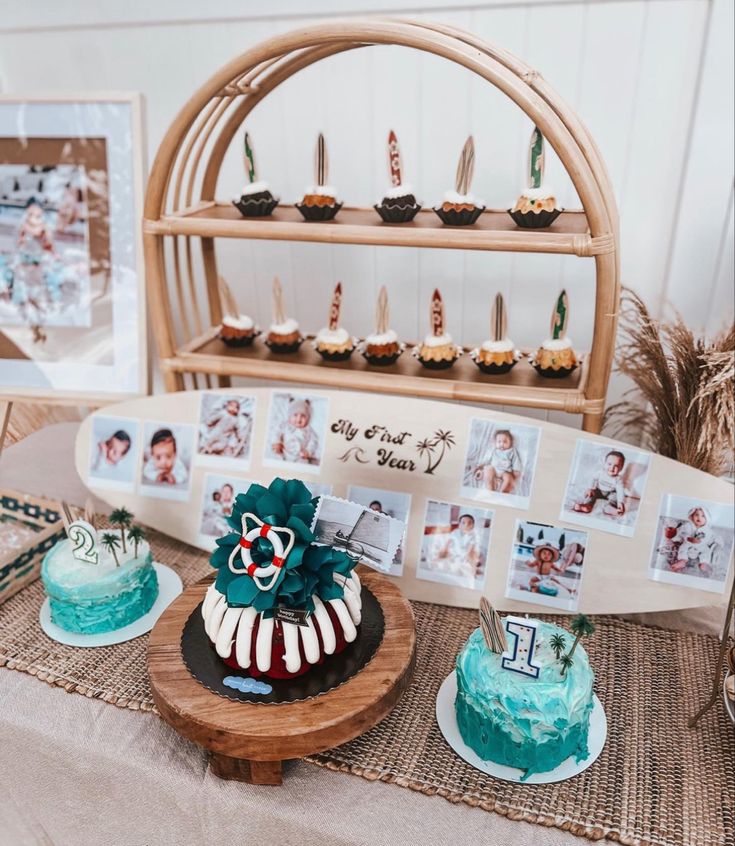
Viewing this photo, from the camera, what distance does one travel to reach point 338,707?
94 centimetres

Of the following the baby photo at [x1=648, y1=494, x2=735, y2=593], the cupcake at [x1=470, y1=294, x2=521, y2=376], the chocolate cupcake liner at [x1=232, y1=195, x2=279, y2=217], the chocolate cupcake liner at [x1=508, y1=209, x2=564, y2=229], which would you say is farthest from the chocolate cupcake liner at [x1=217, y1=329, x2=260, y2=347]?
the baby photo at [x1=648, y1=494, x2=735, y2=593]

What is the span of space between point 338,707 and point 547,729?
27 centimetres

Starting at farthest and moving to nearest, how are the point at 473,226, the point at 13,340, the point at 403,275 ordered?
the point at 403,275
the point at 13,340
the point at 473,226

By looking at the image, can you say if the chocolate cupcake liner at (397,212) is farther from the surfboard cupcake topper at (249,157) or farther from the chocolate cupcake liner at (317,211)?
the surfboard cupcake topper at (249,157)

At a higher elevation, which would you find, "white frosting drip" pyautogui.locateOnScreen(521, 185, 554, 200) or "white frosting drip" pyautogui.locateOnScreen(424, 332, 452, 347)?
"white frosting drip" pyautogui.locateOnScreen(521, 185, 554, 200)

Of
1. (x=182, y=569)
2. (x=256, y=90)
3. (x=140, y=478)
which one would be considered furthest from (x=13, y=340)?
(x=256, y=90)

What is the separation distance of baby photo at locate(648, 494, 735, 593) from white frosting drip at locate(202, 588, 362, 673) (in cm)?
53

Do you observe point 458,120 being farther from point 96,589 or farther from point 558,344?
point 96,589

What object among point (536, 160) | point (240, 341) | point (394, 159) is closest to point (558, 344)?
point (536, 160)

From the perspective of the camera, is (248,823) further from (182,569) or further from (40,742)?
(182,569)

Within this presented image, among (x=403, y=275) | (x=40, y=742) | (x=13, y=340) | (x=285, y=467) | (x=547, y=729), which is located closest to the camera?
(x=547, y=729)

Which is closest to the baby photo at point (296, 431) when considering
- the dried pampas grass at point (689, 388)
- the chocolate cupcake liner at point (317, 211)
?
the chocolate cupcake liner at point (317, 211)

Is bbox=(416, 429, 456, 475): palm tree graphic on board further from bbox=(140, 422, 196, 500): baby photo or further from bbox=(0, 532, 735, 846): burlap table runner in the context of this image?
bbox=(140, 422, 196, 500): baby photo

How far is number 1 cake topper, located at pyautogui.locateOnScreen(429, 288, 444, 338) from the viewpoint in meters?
1.31
